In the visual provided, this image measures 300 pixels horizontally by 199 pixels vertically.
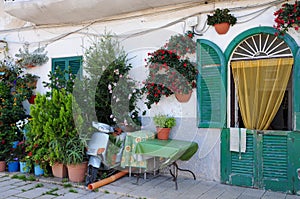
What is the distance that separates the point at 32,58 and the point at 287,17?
5.69m

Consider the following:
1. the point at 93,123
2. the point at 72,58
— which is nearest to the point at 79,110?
the point at 93,123

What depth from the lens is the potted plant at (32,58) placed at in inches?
298

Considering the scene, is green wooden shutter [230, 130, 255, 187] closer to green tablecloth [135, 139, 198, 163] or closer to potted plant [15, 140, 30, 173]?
green tablecloth [135, 139, 198, 163]

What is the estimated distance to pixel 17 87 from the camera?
7.45 m

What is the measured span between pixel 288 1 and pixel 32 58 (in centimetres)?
571

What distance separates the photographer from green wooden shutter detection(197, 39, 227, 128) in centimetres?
561

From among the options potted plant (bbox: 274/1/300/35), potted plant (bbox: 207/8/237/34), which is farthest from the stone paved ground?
potted plant (bbox: 207/8/237/34)

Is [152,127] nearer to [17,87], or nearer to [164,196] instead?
[164,196]

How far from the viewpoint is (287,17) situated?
4.84 meters

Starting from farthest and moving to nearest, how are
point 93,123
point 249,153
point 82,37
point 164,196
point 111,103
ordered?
point 82,37, point 111,103, point 93,123, point 249,153, point 164,196

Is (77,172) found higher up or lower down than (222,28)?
lower down

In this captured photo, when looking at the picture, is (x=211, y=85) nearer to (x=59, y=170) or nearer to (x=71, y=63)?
(x=59, y=170)

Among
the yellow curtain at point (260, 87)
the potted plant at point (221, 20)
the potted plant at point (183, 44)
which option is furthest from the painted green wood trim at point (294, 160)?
the potted plant at point (183, 44)

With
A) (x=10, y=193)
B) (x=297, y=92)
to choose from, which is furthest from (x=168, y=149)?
(x=10, y=193)
